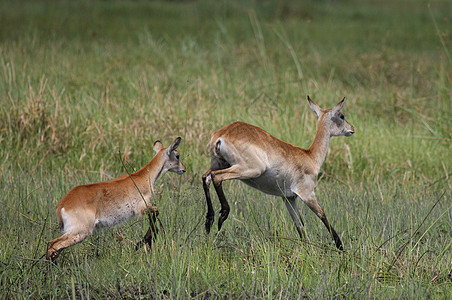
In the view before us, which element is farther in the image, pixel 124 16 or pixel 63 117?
pixel 124 16

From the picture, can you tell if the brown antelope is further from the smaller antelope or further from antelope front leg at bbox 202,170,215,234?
the smaller antelope

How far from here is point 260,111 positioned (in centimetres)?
890

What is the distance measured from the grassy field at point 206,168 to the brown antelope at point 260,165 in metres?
0.22

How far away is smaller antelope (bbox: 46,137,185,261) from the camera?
3729mm

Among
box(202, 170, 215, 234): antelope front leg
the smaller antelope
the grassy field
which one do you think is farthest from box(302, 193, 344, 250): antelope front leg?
the smaller antelope

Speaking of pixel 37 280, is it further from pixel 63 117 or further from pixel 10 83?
pixel 10 83

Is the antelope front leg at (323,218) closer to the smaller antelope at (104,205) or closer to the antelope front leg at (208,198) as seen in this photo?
the antelope front leg at (208,198)

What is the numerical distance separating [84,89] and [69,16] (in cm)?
1303

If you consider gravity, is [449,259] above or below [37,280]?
above

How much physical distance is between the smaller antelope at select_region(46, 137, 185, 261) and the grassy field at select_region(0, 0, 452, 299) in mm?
147

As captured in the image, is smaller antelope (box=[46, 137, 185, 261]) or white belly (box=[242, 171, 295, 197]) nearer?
smaller antelope (box=[46, 137, 185, 261])

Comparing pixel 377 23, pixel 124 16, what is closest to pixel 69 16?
pixel 124 16

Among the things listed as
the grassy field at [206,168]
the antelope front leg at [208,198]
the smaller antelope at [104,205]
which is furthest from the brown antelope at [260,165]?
the smaller antelope at [104,205]

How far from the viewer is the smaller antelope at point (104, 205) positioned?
3.73 metres
